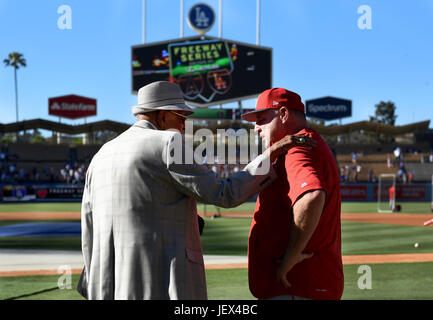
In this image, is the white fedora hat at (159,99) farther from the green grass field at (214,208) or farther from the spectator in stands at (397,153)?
the spectator in stands at (397,153)

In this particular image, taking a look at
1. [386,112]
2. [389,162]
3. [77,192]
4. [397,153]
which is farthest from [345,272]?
[386,112]

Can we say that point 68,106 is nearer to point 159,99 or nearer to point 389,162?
point 389,162

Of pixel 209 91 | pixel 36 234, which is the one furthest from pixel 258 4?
pixel 36 234

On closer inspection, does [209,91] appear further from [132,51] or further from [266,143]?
[266,143]

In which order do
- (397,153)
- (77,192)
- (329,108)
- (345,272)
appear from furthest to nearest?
(329,108) → (397,153) → (77,192) → (345,272)

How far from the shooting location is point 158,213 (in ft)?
8.98

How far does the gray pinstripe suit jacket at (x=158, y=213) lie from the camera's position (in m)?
2.72

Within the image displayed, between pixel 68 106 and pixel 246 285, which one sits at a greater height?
pixel 68 106

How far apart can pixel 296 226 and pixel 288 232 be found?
13 cm

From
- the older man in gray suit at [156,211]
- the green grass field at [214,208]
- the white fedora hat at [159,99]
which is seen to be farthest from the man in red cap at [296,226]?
the green grass field at [214,208]

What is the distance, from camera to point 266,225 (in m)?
2.78

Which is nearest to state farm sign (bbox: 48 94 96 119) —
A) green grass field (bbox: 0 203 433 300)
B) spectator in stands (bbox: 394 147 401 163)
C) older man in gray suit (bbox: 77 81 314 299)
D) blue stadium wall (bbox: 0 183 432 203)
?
blue stadium wall (bbox: 0 183 432 203)

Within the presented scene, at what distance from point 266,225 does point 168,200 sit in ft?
1.78

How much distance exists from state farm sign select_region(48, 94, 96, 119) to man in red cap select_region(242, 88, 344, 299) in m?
62.4
